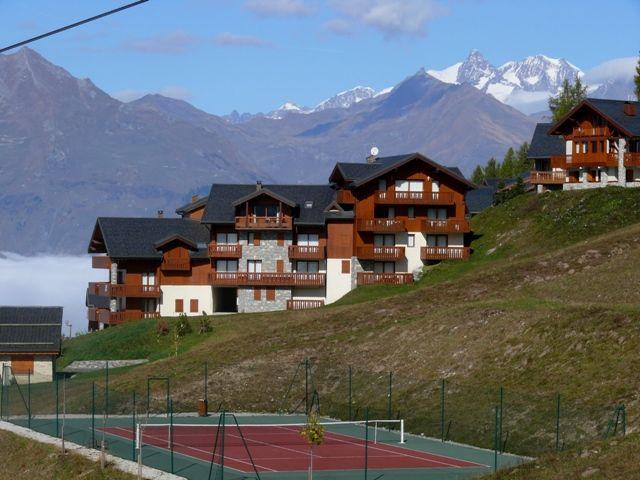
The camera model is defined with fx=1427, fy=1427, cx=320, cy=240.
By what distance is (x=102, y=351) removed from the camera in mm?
83688

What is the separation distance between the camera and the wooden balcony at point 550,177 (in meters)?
99.8

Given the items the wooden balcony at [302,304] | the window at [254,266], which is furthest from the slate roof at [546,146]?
the window at [254,266]

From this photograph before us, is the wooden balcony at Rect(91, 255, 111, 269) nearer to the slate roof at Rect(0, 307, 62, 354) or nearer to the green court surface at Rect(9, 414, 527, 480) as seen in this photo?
the slate roof at Rect(0, 307, 62, 354)

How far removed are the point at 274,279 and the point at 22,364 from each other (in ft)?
60.3

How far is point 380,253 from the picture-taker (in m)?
91.7

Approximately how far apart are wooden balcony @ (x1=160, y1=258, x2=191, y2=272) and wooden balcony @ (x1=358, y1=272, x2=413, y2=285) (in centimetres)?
1165

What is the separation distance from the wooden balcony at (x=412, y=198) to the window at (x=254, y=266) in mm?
8712

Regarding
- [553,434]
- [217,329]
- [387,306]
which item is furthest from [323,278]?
[553,434]

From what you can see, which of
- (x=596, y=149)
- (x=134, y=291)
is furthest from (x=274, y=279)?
(x=596, y=149)

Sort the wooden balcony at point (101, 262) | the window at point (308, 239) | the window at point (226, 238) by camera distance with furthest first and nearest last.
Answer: the wooden balcony at point (101, 262) → the window at point (226, 238) → the window at point (308, 239)

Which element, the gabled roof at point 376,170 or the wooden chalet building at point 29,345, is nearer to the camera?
the wooden chalet building at point 29,345

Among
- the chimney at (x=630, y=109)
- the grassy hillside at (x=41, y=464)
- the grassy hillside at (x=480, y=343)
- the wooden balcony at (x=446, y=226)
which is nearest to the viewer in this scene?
the grassy hillside at (x=41, y=464)

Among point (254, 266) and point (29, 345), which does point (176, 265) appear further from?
point (29, 345)

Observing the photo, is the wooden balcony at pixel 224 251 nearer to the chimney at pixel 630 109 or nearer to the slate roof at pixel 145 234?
the slate roof at pixel 145 234
